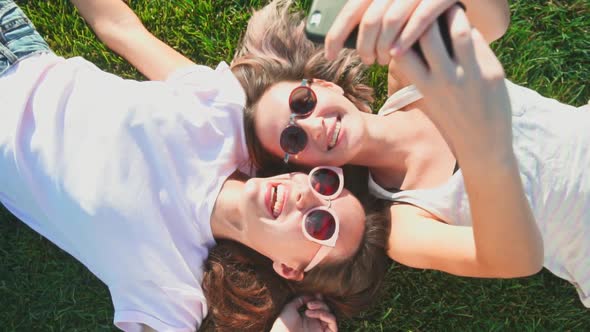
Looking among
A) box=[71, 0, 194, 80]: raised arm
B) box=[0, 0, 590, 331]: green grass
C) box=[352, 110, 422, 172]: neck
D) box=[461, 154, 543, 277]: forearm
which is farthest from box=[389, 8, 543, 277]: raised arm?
box=[71, 0, 194, 80]: raised arm

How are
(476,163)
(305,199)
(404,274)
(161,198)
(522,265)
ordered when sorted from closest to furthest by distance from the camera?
(476,163) < (522,265) < (305,199) < (161,198) < (404,274)

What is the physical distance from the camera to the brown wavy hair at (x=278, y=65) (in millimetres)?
2725

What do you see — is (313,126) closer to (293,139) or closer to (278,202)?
(293,139)

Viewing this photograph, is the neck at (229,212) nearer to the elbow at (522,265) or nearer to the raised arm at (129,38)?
the raised arm at (129,38)

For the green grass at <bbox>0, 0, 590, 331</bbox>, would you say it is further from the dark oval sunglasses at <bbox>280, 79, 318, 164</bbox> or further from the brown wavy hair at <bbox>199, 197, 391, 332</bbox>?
the dark oval sunglasses at <bbox>280, 79, 318, 164</bbox>

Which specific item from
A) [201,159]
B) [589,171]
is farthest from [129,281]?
[589,171]

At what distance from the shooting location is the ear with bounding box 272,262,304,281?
2.54 m

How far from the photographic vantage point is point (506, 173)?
166cm

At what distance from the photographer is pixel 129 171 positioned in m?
2.64

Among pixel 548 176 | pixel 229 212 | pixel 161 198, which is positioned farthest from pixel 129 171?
pixel 548 176

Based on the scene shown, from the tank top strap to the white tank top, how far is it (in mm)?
415

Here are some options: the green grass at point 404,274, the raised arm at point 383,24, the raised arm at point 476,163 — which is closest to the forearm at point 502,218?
the raised arm at point 476,163

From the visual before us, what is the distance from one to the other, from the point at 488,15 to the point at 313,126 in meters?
0.83

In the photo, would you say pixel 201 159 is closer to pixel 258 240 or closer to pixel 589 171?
pixel 258 240
